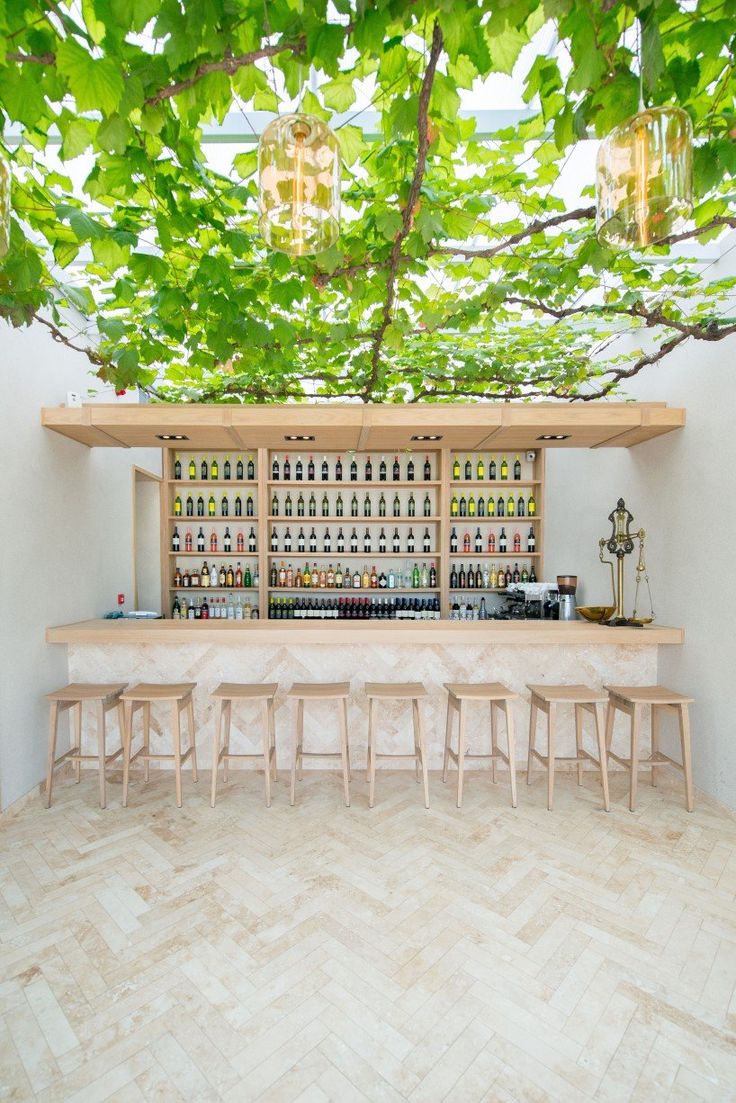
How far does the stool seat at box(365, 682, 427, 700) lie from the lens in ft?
9.02

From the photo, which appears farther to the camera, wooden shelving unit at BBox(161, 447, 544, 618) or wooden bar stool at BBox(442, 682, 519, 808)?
wooden shelving unit at BBox(161, 447, 544, 618)

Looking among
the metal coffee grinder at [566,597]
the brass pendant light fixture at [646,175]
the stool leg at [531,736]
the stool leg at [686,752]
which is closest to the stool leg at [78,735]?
the stool leg at [531,736]

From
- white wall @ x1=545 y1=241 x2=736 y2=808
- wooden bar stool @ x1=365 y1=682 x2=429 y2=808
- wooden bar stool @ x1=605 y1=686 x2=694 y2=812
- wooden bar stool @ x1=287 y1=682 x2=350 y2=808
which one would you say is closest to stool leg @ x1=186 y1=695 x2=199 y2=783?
wooden bar stool @ x1=287 y1=682 x2=350 y2=808

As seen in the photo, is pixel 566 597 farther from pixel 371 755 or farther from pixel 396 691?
pixel 371 755

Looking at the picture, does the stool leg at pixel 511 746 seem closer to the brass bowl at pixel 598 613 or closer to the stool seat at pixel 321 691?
the stool seat at pixel 321 691

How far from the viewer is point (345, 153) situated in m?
1.53

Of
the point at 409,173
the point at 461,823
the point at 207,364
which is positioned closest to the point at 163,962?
the point at 461,823

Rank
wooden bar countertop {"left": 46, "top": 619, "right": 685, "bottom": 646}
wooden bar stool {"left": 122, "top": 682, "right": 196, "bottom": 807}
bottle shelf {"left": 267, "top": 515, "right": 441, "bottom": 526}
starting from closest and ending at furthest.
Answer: wooden bar stool {"left": 122, "top": 682, "right": 196, "bottom": 807} → wooden bar countertop {"left": 46, "top": 619, "right": 685, "bottom": 646} → bottle shelf {"left": 267, "top": 515, "right": 441, "bottom": 526}

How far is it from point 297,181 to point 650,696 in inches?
111

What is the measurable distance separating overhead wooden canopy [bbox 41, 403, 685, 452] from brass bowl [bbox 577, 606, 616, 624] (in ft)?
3.54

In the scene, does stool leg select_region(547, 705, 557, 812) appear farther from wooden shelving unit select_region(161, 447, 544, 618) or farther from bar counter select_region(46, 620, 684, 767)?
wooden shelving unit select_region(161, 447, 544, 618)

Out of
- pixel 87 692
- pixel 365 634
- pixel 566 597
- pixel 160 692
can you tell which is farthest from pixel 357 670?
pixel 566 597

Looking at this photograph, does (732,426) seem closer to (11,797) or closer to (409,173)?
(409,173)

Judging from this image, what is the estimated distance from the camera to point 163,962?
171cm
